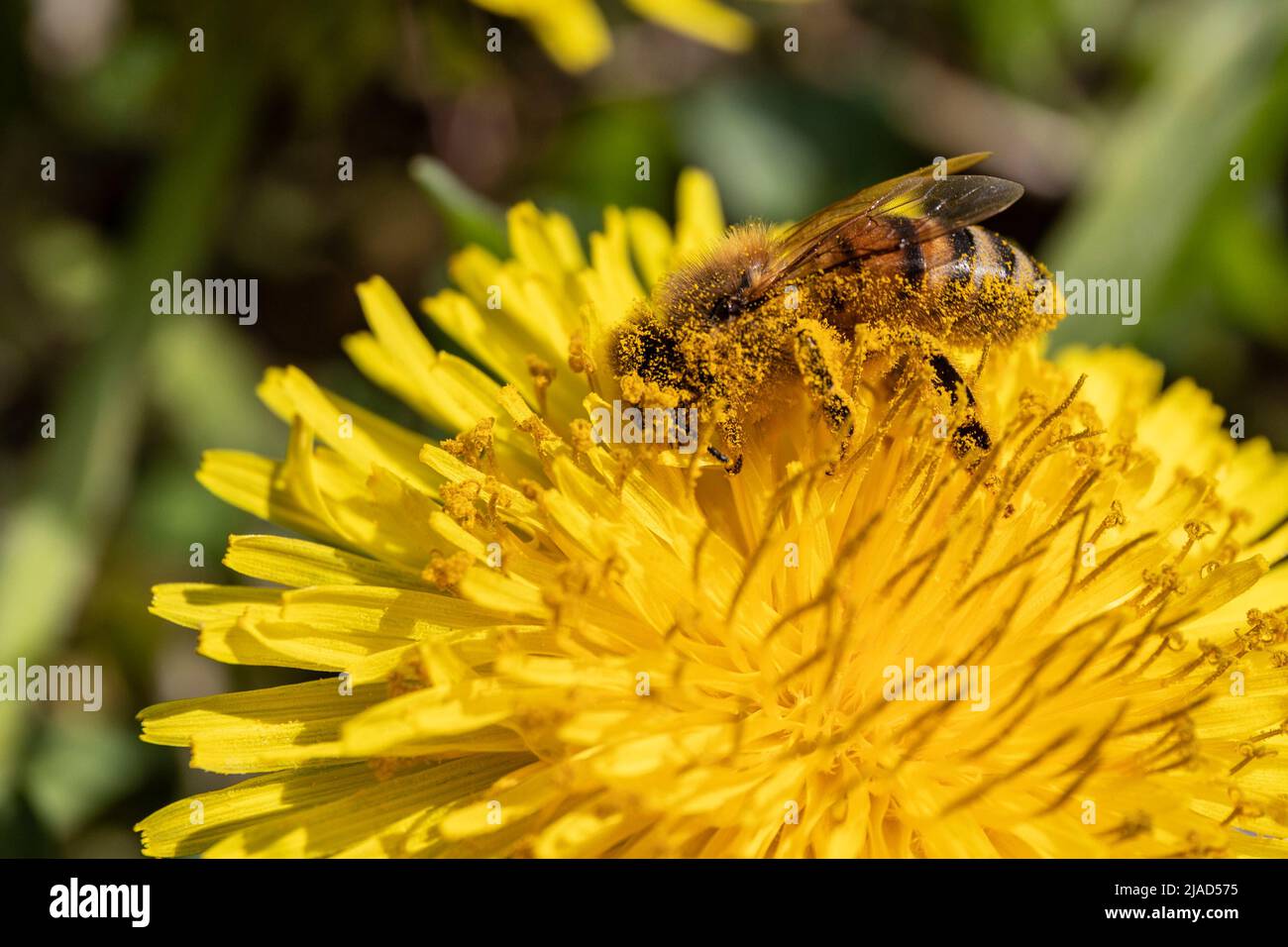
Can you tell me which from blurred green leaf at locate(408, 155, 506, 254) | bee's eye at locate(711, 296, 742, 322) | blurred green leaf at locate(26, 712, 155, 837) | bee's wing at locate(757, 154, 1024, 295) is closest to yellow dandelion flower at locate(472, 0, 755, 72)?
blurred green leaf at locate(408, 155, 506, 254)

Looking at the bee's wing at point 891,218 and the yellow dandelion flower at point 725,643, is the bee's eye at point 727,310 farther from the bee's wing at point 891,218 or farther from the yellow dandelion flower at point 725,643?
the yellow dandelion flower at point 725,643

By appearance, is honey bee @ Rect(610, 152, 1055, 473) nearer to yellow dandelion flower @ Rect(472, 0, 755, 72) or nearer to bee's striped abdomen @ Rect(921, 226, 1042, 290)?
bee's striped abdomen @ Rect(921, 226, 1042, 290)

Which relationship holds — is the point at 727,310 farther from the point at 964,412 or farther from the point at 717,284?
the point at 964,412

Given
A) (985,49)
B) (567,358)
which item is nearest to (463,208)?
(567,358)

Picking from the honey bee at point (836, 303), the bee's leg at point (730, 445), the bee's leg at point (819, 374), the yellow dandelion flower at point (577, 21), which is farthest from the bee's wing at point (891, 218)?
the yellow dandelion flower at point (577, 21)

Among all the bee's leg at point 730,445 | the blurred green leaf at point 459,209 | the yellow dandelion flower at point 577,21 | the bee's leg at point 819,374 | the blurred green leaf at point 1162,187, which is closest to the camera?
the bee's leg at point 819,374
